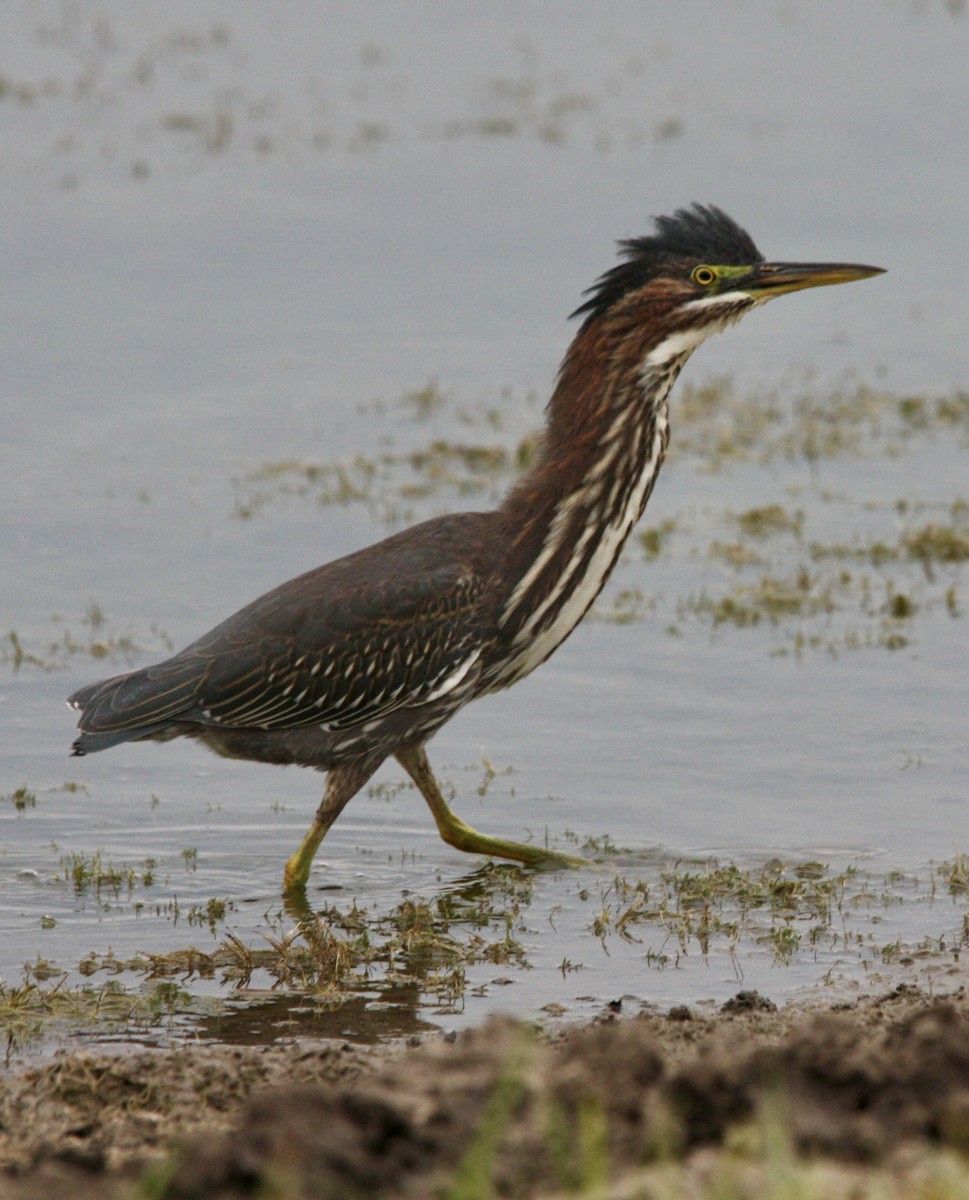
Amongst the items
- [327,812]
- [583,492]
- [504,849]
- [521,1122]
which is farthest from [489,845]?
[521,1122]

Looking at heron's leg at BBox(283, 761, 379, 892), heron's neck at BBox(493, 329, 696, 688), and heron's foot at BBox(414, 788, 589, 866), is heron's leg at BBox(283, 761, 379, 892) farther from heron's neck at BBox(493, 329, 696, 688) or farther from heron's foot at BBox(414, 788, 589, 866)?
heron's neck at BBox(493, 329, 696, 688)

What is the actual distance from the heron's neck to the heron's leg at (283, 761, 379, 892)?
683 mm

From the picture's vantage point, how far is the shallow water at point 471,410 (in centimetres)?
840

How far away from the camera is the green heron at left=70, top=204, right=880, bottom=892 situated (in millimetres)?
7906

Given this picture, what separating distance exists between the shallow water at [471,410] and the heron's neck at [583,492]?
42.1 inches

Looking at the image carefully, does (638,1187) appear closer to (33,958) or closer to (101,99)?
(33,958)

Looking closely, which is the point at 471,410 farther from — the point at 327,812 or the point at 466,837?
the point at 327,812

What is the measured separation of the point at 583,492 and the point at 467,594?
1.93ft

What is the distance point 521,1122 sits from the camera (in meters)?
4.48

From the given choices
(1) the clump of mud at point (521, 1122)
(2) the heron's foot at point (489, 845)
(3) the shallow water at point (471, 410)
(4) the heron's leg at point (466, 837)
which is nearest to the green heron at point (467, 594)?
(4) the heron's leg at point (466, 837)

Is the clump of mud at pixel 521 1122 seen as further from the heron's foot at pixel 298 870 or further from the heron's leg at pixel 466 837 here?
the heron's leg at pixel 466 837

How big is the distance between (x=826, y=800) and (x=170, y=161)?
1185 cm

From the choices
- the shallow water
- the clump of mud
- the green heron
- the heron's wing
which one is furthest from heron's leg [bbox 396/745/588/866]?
the clump of mud

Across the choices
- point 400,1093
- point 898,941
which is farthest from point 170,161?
point 400,1093
